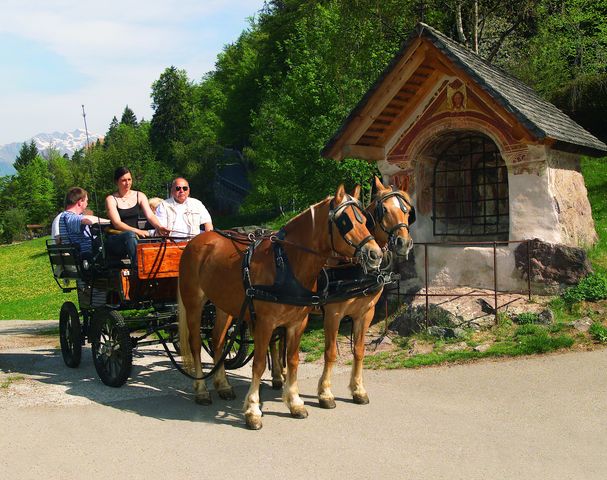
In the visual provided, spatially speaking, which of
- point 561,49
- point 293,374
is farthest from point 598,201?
point 293,374

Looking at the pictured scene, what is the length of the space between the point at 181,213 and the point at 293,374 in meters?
3.12

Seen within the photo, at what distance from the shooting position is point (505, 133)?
1102 cm

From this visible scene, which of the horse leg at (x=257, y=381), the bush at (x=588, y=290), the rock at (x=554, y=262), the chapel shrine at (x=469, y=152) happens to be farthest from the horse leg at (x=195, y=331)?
the bush at (x=588, y=290)

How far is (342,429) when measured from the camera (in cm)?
620

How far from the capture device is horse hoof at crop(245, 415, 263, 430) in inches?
247

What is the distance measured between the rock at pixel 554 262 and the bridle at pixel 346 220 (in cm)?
529

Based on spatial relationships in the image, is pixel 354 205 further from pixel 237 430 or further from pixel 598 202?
pixel 598 202

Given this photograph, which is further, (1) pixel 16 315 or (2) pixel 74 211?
(1) pixel 16 315

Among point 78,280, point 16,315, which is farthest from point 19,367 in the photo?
point 16,315

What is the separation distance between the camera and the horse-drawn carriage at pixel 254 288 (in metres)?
6.48

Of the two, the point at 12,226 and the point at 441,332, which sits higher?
the point at 12,226

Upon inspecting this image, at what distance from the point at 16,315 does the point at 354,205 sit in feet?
55.9

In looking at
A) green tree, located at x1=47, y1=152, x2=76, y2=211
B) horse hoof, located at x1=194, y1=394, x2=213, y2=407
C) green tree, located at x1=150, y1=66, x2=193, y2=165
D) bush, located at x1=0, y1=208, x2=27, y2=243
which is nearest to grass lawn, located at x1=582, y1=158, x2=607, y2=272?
horse hoof, located at x1=194, y1=394, x2=213, y2=407

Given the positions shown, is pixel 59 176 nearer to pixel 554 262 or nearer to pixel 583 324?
pixel 554 262
